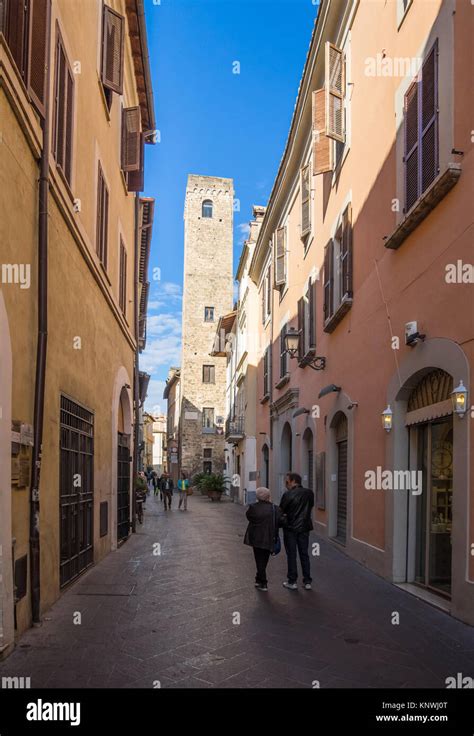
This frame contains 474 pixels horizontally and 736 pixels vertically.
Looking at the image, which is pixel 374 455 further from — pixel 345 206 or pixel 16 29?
pixel 16 29

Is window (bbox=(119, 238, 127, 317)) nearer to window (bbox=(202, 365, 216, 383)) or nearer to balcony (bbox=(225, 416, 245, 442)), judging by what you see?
balcony (bbox=(225, 416, 245, 442))

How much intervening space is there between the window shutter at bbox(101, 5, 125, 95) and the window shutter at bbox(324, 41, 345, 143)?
371 centimetres

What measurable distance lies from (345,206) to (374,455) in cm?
477

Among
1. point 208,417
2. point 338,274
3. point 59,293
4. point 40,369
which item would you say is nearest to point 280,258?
point 338,274

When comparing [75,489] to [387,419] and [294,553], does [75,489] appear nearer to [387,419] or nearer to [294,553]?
[294,553]

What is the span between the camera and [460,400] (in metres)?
6.77

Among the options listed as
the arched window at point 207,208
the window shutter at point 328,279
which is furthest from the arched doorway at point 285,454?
the arched window at point 207,208

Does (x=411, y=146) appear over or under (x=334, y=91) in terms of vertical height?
under

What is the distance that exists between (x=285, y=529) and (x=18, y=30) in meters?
6.38

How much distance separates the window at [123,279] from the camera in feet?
48.9

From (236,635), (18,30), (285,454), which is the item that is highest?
(18,30)

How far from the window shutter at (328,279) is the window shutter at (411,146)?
4806mm

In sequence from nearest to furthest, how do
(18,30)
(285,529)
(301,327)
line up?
1. (18,30)
2. (285,529)
3. (301,327)
